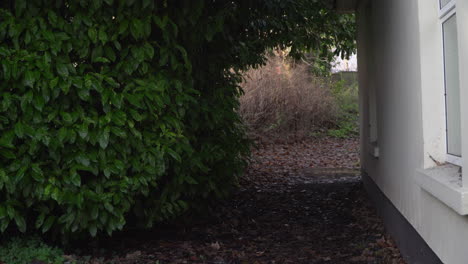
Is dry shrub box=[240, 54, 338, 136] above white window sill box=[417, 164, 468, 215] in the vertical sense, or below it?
Answer: above

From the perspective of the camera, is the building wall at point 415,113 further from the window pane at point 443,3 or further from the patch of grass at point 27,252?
the patch of grass at point 27,252

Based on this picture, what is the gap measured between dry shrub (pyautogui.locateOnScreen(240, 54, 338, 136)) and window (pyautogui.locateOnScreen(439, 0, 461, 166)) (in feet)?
44.2

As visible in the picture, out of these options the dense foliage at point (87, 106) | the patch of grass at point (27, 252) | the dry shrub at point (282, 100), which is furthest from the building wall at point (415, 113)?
the dry shrub at point (282, 100)

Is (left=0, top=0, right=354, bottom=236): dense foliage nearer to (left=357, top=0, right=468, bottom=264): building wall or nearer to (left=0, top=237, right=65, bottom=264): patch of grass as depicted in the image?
(left=0, top=237, right=65, bottom=264): patch of grass

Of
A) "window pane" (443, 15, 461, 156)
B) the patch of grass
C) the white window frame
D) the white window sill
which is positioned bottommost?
the patch of grass

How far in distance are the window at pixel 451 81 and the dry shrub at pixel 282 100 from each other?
44.2 feet

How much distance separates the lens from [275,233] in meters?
6.92

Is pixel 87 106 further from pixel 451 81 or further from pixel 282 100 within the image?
pixel 282 100

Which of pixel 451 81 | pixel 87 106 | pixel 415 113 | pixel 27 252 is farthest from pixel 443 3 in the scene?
pixel 27 252

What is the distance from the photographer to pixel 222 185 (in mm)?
7164

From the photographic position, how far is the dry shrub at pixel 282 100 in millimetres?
17719

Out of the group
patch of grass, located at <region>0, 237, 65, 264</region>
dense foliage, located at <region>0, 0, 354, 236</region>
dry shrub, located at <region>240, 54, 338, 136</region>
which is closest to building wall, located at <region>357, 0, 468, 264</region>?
dense foliage, located at <region>0, 0, 354, 236</region>

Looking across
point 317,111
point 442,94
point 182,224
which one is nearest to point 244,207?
point 182,224

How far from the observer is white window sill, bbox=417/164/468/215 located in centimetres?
300
